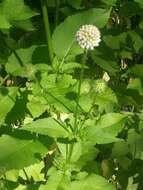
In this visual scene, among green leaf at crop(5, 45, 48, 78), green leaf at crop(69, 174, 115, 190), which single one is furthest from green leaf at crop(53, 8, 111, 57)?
green leaf at crop(69, 174, 115, 190)

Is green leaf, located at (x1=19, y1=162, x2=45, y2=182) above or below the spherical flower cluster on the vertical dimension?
below

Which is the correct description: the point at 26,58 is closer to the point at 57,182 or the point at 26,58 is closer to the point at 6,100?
the point at 6,100

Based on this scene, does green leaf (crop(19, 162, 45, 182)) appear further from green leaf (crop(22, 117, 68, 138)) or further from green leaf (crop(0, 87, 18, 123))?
green leaf (crop(22, 117, 68, 138))

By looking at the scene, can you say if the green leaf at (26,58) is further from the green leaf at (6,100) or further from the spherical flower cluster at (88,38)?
the spherical flower cluster at (88,38)

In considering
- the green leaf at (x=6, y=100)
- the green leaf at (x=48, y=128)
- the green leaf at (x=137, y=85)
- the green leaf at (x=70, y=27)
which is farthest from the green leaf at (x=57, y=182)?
the green leaf at (x=137, y=85)

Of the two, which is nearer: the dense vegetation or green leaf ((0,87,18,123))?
the dense vegetation

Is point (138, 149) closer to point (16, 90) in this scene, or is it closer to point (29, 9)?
point (16, 90)

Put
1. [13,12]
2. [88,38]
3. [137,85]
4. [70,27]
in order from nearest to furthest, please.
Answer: [88,38] → [70,27] → [13,12] → [137,85]

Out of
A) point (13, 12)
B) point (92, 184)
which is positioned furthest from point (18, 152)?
point (13, 12)
